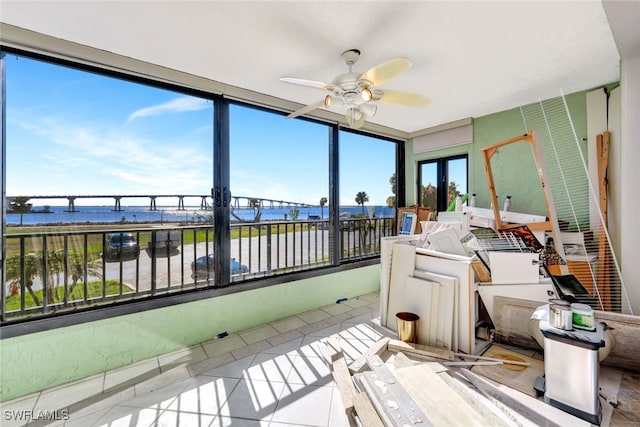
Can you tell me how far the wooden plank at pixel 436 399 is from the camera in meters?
1.44

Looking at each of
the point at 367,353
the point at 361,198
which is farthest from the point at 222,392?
the point at 361,198

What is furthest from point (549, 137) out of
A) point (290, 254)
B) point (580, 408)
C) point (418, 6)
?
point (290, 254)

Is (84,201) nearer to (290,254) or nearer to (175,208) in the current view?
(175,208)

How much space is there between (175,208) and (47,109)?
3.67 ft

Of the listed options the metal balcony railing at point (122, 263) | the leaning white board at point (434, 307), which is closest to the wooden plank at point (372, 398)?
the leaning white board at point (434, 307)

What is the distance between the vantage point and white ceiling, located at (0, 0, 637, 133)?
1.63 metres

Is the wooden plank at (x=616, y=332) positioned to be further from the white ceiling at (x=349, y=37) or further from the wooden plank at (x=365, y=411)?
the white ceiling at (x=349, y=37)

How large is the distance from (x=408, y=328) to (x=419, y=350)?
20cm

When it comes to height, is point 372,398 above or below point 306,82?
below

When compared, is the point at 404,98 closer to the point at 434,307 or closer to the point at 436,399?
the point at 434,307

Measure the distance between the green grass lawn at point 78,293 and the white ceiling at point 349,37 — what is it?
184 centimetres

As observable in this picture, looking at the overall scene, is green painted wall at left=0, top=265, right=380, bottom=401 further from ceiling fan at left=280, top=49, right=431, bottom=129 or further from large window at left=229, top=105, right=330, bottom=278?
ceiling fan at left=280, top=49, right=431, bottom=129

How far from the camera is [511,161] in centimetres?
335

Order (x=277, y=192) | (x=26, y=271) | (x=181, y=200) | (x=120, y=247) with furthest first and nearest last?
(x=277, y=192) < (x=181, y=200) < (x=120, y=247) < (x=26, y=271)
